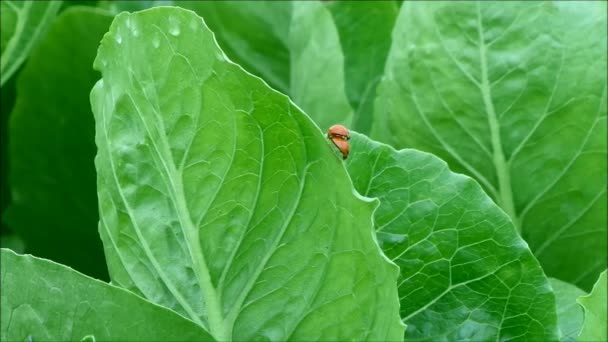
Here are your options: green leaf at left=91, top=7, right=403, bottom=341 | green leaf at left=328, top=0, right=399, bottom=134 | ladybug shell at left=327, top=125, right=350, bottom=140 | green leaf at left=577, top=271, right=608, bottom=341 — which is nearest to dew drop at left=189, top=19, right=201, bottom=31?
green leaf at left=91, top=7, right=403, bottom=341

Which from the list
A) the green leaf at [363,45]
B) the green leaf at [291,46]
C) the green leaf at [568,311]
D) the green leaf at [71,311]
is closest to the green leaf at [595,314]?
the green leaf at [568,311]

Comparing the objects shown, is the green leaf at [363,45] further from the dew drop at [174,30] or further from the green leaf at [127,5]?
the dew drop at [174,30]

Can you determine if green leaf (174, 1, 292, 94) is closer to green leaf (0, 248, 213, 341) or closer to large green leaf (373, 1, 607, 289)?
large green leaf (373, 1, 607, 289)

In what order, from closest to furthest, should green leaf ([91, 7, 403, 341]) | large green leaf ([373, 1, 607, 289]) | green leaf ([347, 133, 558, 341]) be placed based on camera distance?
green leaf ([91, 7, 403, 341])
green leaf ([347, 133, 558, 341])
large green leaf ([373, 1, 607, 289])

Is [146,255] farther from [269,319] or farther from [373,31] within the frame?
[373,31]

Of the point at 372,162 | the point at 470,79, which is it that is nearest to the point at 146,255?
the point at 372,162
